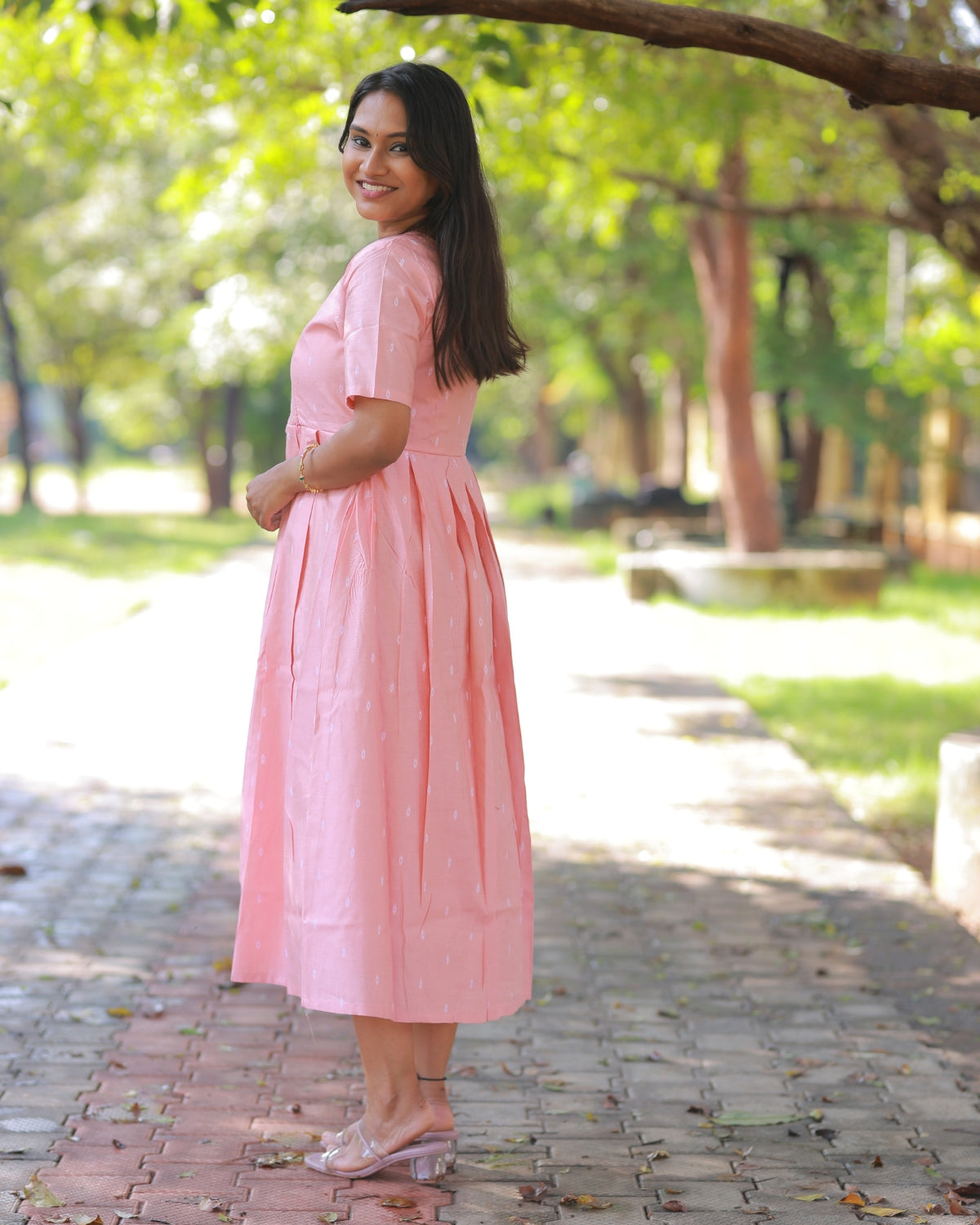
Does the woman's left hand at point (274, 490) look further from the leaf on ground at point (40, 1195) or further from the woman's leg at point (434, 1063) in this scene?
the leaf on ground at point (40, 1195)

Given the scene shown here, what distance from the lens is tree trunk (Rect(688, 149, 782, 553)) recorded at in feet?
51.3

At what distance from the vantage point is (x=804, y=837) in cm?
634

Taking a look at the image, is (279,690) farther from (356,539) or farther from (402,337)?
(402,337)

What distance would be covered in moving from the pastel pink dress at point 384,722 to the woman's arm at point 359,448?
0.04 m

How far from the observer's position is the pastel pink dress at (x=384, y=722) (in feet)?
9.45

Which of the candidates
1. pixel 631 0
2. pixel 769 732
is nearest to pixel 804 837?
pixel 769 732

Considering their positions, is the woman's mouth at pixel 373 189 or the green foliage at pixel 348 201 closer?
the woman's mouth at pixel 373 189

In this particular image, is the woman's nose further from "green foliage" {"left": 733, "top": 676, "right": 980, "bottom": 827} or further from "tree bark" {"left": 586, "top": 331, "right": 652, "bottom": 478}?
"tree bark" {"left": 586, "top": 331, "right": 652, "bottom": 478}

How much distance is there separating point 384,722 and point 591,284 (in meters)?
20.2

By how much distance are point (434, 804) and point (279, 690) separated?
0.39 meters

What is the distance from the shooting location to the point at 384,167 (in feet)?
9.57

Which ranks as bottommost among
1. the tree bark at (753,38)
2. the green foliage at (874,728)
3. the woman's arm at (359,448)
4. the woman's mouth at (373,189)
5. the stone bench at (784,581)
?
the stone bench at (784,581)

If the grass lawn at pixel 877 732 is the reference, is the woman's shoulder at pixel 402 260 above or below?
above

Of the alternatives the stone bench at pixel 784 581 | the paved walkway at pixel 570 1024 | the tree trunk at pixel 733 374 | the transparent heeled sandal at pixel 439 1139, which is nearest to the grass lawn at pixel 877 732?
the paved walkway at pixel 570 1024
